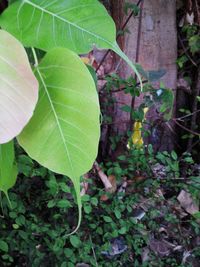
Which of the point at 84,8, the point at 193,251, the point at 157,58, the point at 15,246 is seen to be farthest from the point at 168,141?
the point at 84,8

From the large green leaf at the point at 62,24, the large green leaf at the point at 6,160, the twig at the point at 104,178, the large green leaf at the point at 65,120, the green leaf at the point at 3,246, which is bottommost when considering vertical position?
the twig at the point at 104,178

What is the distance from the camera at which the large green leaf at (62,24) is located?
380 mm

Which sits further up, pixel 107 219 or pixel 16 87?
pixel 16 87

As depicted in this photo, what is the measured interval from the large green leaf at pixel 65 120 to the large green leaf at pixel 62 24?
27mm

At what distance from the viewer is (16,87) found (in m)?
0.32

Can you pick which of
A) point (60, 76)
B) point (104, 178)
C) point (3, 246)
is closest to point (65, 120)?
point (60, 76)

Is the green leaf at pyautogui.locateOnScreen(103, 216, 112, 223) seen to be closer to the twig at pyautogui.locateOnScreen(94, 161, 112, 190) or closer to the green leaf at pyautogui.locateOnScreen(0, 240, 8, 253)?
the twig at pyautogui.locateOnScreen(94, 161, 112, 190)

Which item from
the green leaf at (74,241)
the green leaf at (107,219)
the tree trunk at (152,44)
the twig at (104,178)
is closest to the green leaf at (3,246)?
the green leaf at (74,241)

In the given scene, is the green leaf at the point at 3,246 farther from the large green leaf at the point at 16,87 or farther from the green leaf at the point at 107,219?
the large green leaf at the point at 16,87

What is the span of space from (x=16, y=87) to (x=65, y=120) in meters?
0.07

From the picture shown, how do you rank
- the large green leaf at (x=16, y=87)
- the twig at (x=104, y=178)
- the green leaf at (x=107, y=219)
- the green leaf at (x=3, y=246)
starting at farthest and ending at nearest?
the twig at (x=104, y=178), the green leaf at (x=107, y=219), the green leaf at (x=3, y=246), the large green leaf at (x=16, y=87)

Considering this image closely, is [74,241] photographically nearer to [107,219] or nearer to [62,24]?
[107,219]

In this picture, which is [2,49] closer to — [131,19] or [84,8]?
[84,8]

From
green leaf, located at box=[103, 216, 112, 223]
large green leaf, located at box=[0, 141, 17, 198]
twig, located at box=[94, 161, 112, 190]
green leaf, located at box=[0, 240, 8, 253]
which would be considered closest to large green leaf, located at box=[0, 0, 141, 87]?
large green leaf, located at box=[0, 141, 17, 198]
